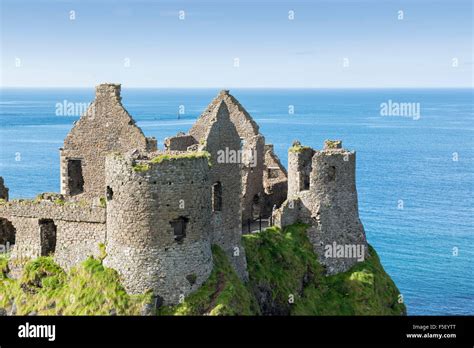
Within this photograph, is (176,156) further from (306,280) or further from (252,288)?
(306,280)

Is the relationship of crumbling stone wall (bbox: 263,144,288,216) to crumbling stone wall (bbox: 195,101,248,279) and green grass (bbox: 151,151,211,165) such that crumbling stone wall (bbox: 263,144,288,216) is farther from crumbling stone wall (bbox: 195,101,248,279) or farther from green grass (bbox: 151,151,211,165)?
green grass (bbox: 151,151,211,165)

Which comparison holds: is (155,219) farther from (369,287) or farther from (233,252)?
(369,287)

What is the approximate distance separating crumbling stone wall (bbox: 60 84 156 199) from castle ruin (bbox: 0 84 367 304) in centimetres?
5

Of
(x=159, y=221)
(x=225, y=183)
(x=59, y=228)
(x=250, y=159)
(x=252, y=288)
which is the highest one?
(x=250, y=159)

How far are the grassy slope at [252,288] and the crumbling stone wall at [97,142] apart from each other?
5.71m

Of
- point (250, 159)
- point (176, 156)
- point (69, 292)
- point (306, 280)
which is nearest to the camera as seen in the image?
point (176, 156)

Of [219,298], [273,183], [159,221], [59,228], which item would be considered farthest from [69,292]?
[273,183]

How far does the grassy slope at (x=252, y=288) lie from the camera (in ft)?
118

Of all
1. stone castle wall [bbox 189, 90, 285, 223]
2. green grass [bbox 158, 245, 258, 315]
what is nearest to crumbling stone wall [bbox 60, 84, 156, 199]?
green grass [bbox 158, 245, 258, 315]

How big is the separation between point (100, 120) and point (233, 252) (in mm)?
9562

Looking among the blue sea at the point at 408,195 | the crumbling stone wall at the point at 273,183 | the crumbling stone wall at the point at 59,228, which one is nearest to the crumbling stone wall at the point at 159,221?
the crumbling stone wall at the point at 59,228

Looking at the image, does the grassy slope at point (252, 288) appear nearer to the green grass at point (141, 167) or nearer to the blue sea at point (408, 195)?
the green grass at point (141, 167)

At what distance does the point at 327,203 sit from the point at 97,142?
14.0 m

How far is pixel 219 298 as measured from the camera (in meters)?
36.3
